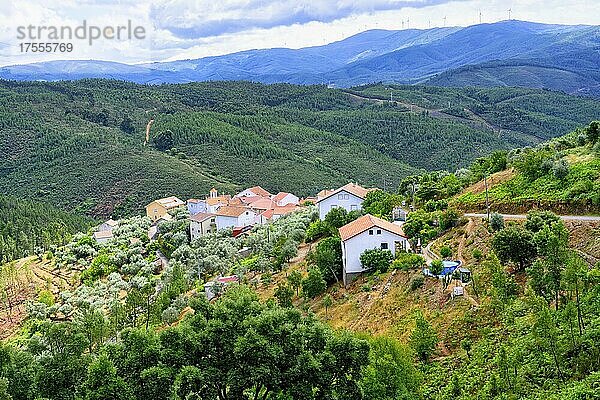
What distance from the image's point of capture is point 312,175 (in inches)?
3738

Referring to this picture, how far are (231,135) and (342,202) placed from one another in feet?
216

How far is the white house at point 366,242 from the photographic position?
3209 cm

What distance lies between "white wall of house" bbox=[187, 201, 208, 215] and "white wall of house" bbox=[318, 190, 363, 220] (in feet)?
73.2

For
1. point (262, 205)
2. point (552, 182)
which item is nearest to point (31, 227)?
point (262, 205)

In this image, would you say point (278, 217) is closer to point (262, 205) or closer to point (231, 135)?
point (262, 205)

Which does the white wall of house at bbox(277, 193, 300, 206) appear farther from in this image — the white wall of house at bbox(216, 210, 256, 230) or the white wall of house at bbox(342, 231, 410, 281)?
the white wall of house at bbox(342, 231, 410, 281)

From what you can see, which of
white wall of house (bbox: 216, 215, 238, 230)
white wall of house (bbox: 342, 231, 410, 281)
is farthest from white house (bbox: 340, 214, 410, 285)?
white wall of house (bbox: 216, 215, 238, 230)

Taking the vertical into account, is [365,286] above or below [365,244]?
below

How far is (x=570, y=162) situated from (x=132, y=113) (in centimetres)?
11248

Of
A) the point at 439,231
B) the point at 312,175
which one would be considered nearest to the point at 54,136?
the point at 312,175

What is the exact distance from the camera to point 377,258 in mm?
31750

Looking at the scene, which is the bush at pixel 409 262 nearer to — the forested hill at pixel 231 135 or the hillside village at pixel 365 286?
the hillside village at pixel 365 286

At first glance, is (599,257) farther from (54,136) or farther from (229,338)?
(54,136)

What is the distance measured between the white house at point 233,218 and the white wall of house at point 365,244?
27.9 m
